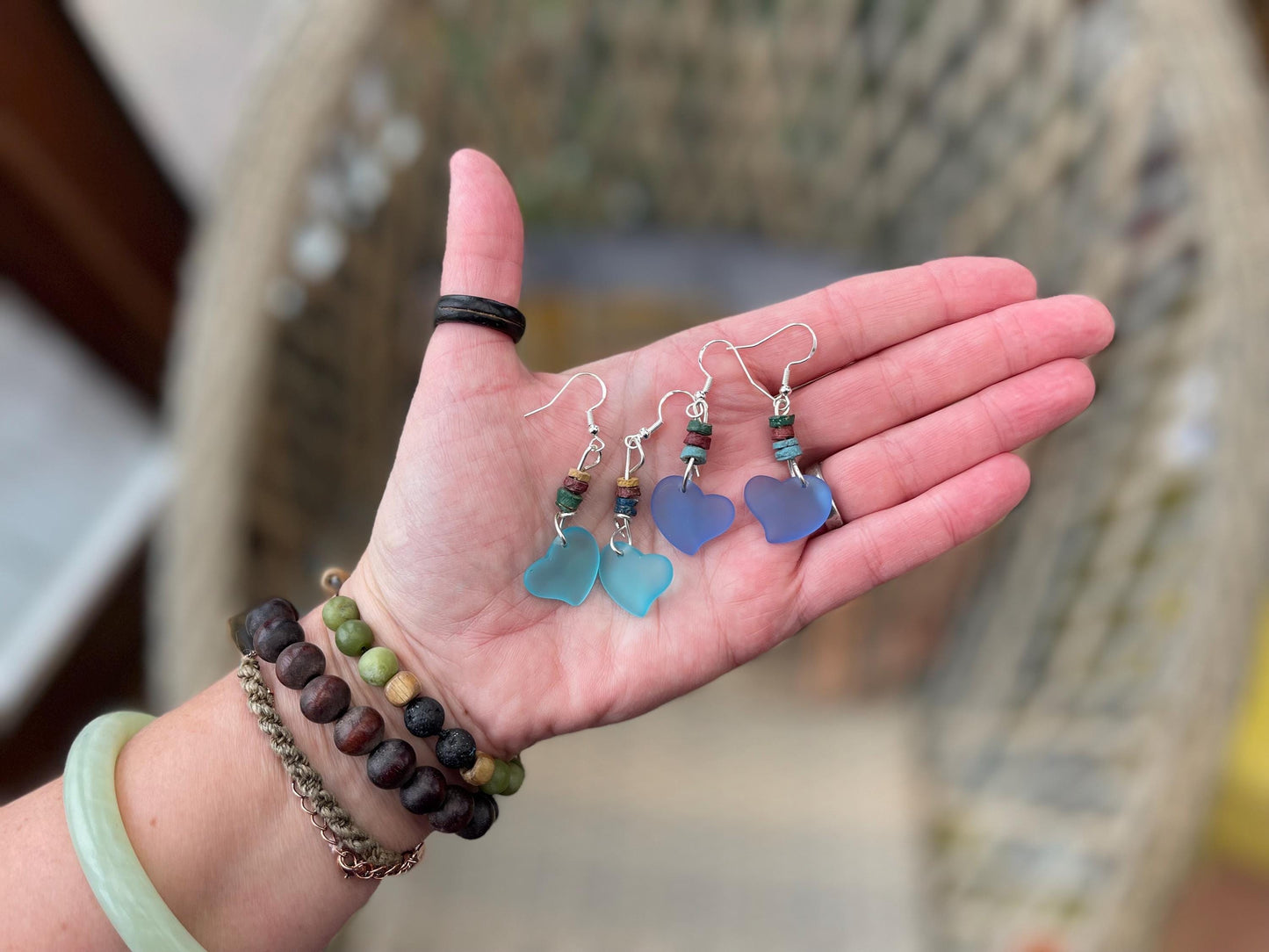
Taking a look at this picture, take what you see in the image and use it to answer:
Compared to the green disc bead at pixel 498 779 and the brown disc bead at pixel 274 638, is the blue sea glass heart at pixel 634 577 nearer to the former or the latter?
the green disc bead at pixel 498 779

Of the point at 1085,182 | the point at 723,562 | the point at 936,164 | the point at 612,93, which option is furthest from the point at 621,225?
the point at 723,562

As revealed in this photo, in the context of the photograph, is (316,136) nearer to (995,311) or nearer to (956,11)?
(995,311)

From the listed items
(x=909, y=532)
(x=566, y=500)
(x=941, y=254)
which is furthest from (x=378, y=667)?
(x=941, y=254)

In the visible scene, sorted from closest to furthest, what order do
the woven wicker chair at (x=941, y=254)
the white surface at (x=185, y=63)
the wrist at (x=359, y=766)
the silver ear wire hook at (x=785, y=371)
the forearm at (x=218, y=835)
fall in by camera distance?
the forearm at (x=218, y=835)
the wrist at (x=359, y=766)
the silver ear wire hook at (x=785, y=371)
the woven wicker chair at (x=941, y=254)
the white surface at (x=185, y=63)

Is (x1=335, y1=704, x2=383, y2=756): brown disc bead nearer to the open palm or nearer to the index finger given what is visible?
the open palm

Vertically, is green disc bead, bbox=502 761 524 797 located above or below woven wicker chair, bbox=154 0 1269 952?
below

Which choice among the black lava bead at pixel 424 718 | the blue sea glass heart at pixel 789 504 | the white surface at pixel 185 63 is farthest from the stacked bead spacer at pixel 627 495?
the white surface at pixel 185 63

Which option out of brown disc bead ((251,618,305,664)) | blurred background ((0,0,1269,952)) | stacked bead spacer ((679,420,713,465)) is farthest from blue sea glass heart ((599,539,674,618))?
blurred background ((0,0,1269,952))
